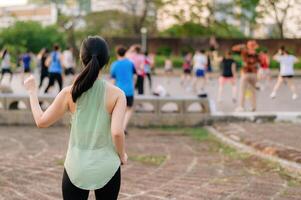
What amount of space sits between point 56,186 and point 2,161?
181cm

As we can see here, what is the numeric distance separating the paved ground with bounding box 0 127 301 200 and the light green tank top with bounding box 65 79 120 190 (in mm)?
2533

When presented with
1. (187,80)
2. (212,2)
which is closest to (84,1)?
(212,2)

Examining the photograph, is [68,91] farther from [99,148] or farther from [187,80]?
[187,80]

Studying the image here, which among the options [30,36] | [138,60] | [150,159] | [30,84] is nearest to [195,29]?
[30,36]

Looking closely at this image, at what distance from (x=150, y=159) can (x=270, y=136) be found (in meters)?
2.61

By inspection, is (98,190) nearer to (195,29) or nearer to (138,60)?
(138,60)

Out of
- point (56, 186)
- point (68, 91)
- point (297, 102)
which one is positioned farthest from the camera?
point (297, 102)

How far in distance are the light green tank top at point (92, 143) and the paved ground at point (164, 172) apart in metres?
2.53

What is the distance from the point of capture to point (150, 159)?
26.3 feet

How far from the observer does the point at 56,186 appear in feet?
20.6

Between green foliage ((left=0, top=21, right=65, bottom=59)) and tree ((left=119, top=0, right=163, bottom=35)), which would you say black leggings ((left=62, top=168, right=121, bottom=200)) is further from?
green foliage ((left=0, top=21, right=65, bottom=59))

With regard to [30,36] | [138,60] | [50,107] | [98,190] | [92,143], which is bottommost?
[98,190]

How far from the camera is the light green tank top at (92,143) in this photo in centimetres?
330

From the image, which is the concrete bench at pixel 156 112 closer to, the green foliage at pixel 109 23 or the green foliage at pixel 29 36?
the green foliage at pixel 29 36
